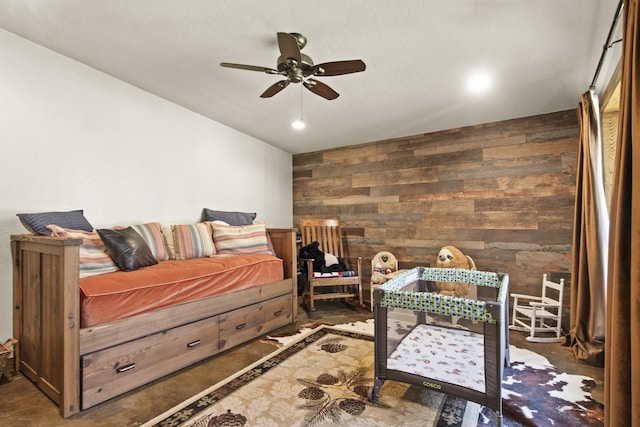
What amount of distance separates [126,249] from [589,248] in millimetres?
3545

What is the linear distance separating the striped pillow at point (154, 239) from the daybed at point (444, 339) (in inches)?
77.1

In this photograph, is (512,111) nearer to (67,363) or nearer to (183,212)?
(183,212)

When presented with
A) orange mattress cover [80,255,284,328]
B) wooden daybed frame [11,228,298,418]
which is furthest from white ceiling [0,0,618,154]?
orange mattress cover [80,255,284,328]

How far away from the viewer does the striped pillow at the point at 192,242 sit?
2.95 meters

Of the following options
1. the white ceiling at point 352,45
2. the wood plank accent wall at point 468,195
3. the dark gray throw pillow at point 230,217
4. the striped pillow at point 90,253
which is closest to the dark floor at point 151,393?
the striped pillow at point 90,253

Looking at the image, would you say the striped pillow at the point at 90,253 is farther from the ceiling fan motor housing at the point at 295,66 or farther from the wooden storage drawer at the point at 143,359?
the ceiling fan motor housing at the point at 295,66

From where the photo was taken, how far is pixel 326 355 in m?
2.48

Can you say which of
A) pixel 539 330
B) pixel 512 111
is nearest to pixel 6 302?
pixel 539 330

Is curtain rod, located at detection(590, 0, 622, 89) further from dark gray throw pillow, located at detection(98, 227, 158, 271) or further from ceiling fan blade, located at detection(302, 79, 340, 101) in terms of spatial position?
dark gray throw pillow, located at detection(98, 227, 158, 271)

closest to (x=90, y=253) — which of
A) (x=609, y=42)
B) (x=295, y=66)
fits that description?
(x=295, y=66)

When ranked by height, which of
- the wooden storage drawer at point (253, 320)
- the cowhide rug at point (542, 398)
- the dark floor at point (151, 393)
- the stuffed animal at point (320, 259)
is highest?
the stuffed animal at point (320, 259)

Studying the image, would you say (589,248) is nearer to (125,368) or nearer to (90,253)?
(125,368)

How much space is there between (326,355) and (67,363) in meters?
1.65

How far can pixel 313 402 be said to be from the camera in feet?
6.01
